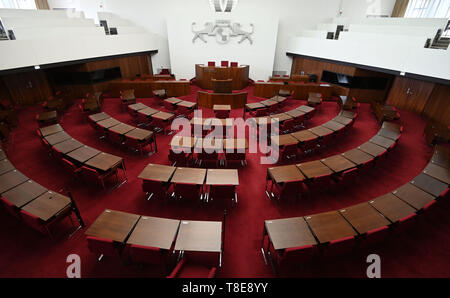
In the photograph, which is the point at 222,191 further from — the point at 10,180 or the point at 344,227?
the point at 10,180

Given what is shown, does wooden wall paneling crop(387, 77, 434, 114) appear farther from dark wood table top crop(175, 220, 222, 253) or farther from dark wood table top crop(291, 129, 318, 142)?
dark wood table top crop(175, 220, 222, 253)

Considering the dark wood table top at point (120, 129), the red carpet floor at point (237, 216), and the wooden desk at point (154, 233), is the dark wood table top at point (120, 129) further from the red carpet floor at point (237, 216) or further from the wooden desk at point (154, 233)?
the wooden desk at point (154, 233)

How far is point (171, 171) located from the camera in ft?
18.6

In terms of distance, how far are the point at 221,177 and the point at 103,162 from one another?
348 centimetres

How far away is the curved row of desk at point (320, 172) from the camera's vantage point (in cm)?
552

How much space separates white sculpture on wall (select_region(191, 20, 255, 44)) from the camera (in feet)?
50.9

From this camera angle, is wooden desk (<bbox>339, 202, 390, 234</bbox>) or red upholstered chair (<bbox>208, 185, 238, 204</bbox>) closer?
wooden desk (<bbox>339, 202, 390, 234</bbox>)

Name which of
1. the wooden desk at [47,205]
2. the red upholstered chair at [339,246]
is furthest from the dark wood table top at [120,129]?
the red upholstered chair at [339,246]

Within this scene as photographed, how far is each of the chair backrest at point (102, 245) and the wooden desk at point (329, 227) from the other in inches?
150

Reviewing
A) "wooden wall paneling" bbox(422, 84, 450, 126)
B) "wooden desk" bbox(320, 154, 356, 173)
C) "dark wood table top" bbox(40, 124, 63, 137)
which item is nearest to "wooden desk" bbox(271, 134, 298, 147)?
"wooden desk" bbox(320, 154, 356, 173)

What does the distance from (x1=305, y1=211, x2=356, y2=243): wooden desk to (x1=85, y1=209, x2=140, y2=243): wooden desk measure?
359 centimetres

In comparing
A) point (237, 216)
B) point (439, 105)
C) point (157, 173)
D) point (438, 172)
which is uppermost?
point (439, 105)

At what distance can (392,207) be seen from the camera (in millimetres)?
4637

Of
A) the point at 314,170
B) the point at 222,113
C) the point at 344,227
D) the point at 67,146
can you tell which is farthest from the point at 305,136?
the point at 67,146
